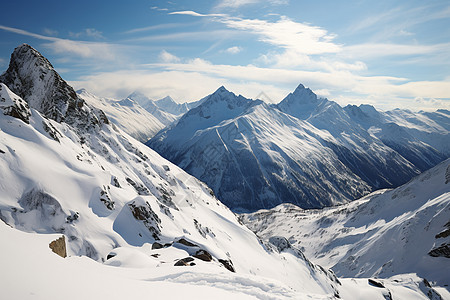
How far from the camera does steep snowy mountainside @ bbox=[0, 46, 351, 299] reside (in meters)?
20.4

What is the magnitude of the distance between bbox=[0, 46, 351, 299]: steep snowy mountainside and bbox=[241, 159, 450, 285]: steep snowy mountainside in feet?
130

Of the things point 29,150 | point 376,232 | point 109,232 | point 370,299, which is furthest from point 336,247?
point 29,150

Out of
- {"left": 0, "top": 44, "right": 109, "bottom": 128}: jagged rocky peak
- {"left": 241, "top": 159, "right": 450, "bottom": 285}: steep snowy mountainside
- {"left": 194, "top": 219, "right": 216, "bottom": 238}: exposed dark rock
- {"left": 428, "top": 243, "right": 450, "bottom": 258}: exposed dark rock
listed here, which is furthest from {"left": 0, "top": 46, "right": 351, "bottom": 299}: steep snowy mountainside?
{"left": 428, "top": 243, "right": 450, "bottom": 258}: exposed dark rock

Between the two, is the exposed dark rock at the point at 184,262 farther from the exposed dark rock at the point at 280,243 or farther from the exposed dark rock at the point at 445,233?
the exposed dark rock at the point at 445,233

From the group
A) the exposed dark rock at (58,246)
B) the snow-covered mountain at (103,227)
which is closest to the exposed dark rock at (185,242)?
the snow-covered mountain at (103,227)

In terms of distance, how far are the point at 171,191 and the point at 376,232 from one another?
8902 cm

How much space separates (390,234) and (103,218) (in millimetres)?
99990

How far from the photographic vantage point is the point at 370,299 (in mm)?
51625

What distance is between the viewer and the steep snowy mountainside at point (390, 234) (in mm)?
77000

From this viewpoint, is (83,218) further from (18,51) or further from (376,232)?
(376,232)

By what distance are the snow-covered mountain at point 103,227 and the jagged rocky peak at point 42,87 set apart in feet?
0.86

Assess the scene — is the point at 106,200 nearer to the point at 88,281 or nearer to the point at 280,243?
the point at 88,281

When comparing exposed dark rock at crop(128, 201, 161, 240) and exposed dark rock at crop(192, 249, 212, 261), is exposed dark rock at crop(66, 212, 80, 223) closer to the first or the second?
exposed dark rock at crop(128, 201, 161, 240)

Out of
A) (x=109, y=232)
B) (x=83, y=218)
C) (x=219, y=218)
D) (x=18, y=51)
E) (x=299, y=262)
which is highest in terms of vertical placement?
(x=18, y=51)
